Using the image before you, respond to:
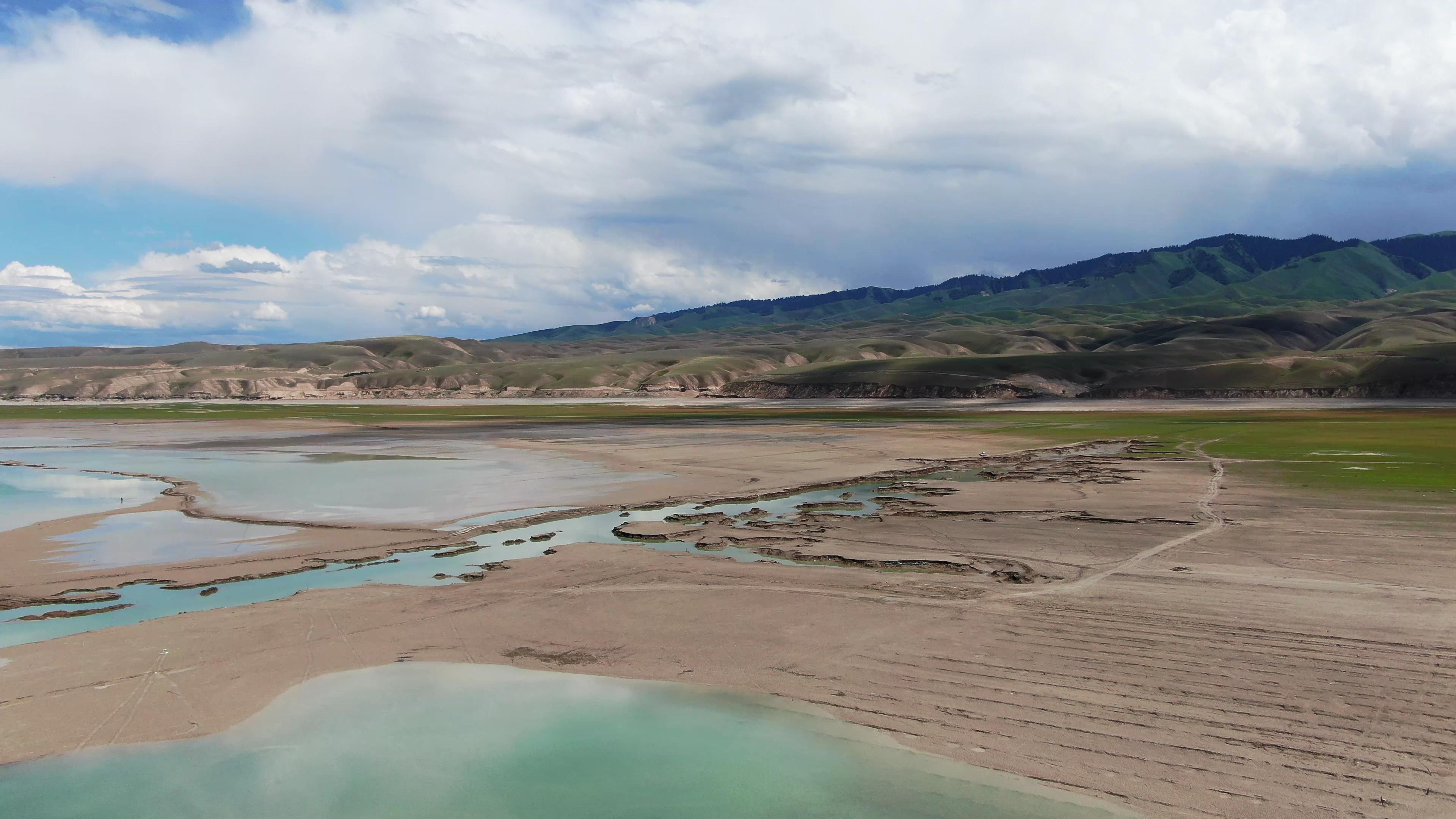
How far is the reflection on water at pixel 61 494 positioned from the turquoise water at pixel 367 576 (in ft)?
43.5

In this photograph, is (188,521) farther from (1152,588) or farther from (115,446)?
(115,446)

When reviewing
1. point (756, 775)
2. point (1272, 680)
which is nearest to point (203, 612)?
point (756, 775)

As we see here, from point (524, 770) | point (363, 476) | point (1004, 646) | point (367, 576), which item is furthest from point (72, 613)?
point (363, 476)

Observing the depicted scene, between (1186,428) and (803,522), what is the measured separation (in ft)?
177

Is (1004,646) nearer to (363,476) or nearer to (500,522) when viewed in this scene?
(500,522)

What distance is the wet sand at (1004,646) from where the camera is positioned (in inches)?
420

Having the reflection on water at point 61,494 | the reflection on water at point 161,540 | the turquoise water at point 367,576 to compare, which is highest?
the reflection on water at point 61,494

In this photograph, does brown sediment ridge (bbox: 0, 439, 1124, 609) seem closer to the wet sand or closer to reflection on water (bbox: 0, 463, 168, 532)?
reflection on water (bbox: 0, 463, 168, 532)

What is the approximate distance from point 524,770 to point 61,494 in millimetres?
35895

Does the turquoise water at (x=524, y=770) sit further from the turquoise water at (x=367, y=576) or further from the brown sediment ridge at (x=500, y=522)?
the brown sediment ridge at (x=500, y=522)

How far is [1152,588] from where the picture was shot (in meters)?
18.1

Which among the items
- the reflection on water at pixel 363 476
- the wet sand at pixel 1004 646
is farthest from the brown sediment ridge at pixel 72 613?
the reflection on water at pixel 363 476

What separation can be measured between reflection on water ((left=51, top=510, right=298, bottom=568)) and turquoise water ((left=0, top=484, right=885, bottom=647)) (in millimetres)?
3441

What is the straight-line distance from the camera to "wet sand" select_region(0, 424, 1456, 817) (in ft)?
35.0
